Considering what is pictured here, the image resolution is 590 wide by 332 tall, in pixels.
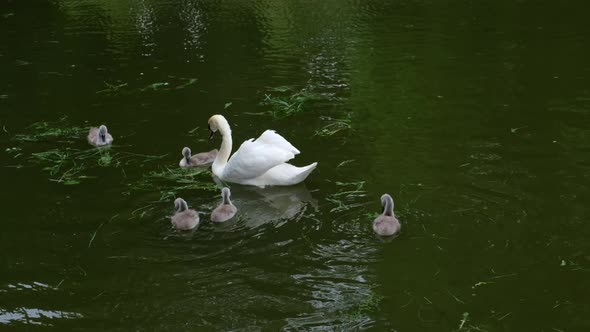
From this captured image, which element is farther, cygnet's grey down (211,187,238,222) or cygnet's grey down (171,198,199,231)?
cygnet's grey down (211,187,238,222)

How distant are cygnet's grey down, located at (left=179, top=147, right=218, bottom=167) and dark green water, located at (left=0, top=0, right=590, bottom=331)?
357mm

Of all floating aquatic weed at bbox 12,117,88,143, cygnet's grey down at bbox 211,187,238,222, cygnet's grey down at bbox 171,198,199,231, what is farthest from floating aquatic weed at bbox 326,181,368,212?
floating aquatic weed at bbox 12,117,88,143

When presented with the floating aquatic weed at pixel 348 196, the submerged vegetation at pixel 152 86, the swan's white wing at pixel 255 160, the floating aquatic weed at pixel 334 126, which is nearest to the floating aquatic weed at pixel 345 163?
the floating aquatic weed at pixel 348 196

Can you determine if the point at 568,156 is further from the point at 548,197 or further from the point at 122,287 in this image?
the point at 122,287

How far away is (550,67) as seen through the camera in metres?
14.2

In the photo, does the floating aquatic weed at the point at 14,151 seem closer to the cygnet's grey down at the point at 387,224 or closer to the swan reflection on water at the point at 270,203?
the swan reflection on water at the point at 270,203

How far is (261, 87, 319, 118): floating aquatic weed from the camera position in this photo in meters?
12.4

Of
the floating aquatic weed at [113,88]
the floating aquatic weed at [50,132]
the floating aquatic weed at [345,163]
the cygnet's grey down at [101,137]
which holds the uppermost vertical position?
the floating aquatic weed at [345,163]

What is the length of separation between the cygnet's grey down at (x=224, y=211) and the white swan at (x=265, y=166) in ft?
3.26

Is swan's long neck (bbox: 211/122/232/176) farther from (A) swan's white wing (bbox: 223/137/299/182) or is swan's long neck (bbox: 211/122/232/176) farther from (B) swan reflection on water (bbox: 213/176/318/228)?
(A) swan's white wing (bbox: 223/137/299/182)

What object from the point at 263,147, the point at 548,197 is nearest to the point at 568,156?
the point at 548,197

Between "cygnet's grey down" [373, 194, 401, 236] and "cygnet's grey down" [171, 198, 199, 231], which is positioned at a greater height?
"cygnet's grey down" [373, 194, 401, 236]

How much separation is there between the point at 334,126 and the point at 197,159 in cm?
224

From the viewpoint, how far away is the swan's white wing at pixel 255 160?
9492 millimetres
